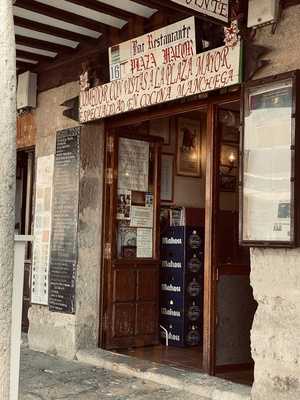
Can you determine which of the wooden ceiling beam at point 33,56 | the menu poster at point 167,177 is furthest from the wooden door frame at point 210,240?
the wooden ceiling beam at point 33,56

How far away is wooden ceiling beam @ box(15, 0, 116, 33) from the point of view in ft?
18.1

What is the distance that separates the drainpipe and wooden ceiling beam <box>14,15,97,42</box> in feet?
12.2

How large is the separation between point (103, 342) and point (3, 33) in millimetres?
4620

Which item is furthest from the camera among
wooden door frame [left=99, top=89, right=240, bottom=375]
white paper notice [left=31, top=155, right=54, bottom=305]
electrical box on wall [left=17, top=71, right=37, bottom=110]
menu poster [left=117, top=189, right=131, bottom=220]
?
electrical box on wall [left=17, top=71, right=37, bottom=110]

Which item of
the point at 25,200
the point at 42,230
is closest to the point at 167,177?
the point at 42,230

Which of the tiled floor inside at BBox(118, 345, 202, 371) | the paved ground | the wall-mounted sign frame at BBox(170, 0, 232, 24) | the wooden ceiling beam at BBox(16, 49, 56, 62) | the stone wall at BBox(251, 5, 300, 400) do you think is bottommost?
the paved ground

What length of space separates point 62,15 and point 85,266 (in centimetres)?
254

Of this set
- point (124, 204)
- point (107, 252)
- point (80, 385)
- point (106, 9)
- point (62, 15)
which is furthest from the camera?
point (124, 204)

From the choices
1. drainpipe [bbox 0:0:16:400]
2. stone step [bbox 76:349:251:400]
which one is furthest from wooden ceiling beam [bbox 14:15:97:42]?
drainpipe [bbox 0:0:16:400]

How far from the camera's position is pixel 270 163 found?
441 centimetres

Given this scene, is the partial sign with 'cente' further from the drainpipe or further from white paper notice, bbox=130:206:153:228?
the drainpipe

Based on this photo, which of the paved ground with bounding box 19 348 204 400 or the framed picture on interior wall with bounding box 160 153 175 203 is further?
the framed picture on interior wall with bounding box 160 153 175 203

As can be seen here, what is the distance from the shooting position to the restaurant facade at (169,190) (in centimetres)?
441

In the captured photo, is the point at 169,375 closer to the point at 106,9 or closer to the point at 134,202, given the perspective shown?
the point at 134,202
